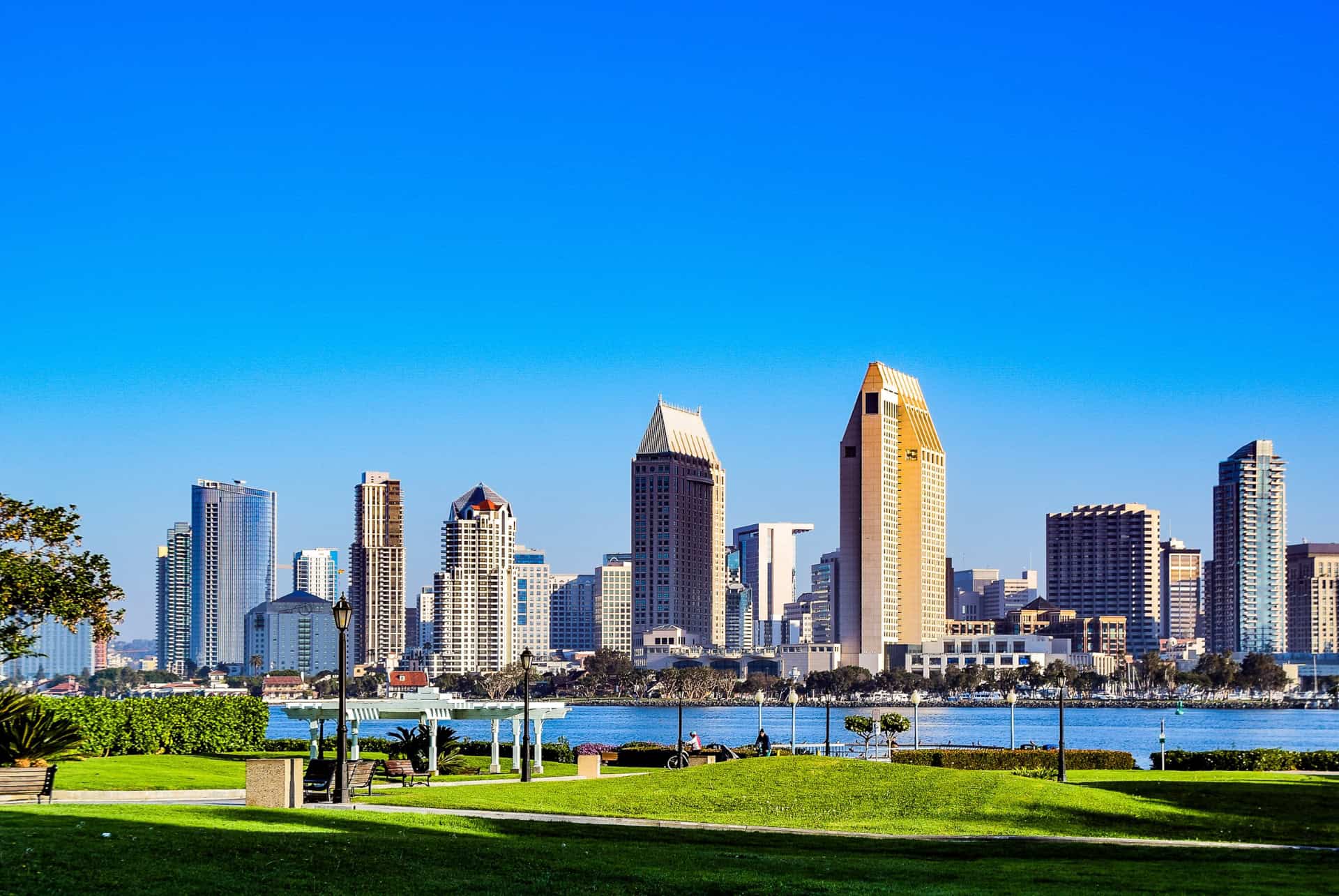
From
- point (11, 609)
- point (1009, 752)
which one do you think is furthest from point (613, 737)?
point (11, 609)

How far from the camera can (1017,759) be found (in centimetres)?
5653

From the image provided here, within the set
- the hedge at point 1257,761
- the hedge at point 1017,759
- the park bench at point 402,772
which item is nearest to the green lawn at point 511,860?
the park bench at point 402,772

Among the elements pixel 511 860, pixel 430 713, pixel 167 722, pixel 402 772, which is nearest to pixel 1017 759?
pixel 430 713

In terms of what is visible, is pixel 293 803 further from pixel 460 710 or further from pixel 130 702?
pixel 130 702

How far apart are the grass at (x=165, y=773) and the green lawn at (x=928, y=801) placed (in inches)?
250

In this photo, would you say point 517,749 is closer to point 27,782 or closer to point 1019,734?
point 27,782

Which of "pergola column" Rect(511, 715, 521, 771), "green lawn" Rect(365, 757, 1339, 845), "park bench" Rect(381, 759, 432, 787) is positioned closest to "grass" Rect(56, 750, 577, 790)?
"pergola column" Rect(511, 715, 521, 771)

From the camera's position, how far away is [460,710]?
50.8 metres

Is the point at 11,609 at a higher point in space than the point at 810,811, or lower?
higher

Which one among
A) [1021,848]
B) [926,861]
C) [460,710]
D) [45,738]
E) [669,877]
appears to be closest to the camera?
[669,877]

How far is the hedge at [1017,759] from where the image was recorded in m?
55.9

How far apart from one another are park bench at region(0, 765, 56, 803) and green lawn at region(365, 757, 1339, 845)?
7162 mm

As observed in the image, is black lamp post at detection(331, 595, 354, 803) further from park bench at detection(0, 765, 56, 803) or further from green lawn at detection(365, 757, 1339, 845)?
park bench at detection(0, 765, 56, 803)

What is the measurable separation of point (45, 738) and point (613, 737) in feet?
388
